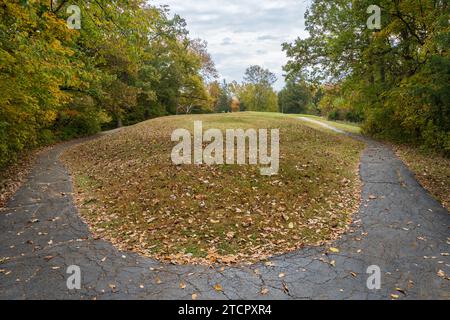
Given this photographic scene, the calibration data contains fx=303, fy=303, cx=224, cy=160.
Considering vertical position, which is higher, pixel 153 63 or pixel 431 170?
pixel 153 63

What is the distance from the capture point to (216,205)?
816cm

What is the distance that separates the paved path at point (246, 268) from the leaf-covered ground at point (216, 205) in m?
0.42

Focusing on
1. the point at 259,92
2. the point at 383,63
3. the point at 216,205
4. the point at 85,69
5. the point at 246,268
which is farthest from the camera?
the point at 259,92

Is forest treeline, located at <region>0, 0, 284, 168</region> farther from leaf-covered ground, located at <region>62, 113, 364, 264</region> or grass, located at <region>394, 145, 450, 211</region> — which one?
grass, located at <region>394, 145, 450, 211</region>

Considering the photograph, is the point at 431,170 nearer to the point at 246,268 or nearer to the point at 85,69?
the point at 246,268

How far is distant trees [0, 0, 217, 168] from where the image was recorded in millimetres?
7523

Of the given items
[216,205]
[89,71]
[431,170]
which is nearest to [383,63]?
[431,170]

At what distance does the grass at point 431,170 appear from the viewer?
912 cm

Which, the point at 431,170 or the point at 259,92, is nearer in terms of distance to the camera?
the point at 431,170

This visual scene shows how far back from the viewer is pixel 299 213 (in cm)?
787

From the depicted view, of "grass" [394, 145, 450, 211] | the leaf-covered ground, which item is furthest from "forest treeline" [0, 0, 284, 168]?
"grass" [394, 145, 450, 211]

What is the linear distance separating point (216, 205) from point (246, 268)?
279 centimetres

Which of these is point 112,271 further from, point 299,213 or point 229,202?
point 299,213

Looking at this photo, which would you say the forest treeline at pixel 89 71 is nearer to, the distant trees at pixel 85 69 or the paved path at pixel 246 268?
the distant trees at pixel 85 69
